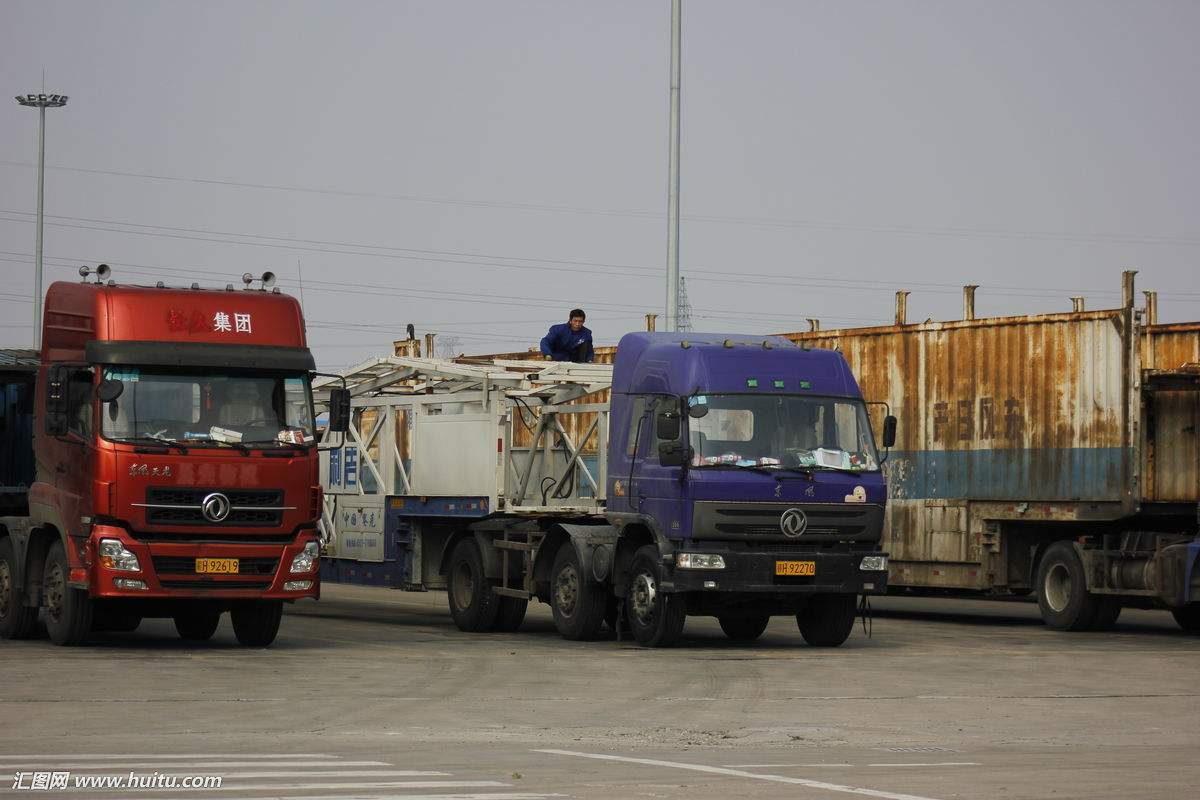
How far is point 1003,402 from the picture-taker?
24.8 meters

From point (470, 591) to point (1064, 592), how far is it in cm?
733

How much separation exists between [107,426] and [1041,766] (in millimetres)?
9980

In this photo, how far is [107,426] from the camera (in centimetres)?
1819

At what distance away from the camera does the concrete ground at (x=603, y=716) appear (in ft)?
34.4

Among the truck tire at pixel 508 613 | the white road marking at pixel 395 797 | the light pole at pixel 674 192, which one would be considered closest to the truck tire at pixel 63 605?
the truck tire at pixel 508 613

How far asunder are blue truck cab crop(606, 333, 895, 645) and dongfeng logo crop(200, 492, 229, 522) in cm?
427

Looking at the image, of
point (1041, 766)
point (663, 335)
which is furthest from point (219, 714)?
point (663, 335)

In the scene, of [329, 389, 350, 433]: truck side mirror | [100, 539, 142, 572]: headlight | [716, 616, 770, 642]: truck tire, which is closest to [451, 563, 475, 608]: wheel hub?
[716, 616, 770, 642]: truck tire

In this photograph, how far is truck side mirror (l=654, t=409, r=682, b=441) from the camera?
1944 centimetres

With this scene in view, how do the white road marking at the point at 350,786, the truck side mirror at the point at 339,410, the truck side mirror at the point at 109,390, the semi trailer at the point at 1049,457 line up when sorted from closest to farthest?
1. the white road marking at the point at 350,786
2. the truck side mirror at the point at 109,390
3. the truck side mirror at the point at 339,410
4. the semi trailer at the point at 1049,457

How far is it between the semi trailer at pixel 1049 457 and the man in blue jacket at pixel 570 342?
14.2 feet

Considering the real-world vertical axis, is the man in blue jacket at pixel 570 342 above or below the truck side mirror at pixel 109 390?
above

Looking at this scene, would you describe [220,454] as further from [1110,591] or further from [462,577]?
[1110,591]

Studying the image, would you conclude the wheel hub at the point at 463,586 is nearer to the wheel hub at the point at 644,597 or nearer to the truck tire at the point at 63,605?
the wheel hub at the point at 644,597
